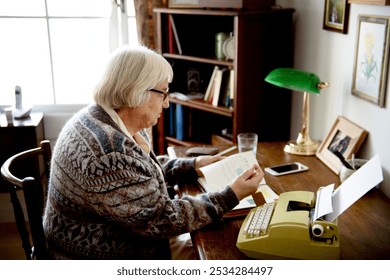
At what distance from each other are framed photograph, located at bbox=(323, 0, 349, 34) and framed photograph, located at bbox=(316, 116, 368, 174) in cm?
37

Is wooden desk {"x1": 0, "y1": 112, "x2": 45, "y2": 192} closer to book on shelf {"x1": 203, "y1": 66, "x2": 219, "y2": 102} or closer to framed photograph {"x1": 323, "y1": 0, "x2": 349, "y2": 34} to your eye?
book on shelf {"x1": 203, "y1": 66, "x2": 219, "y2": 102}

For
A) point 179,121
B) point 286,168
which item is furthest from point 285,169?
point 179,121

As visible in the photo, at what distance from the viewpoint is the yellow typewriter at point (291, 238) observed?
111 centimetres

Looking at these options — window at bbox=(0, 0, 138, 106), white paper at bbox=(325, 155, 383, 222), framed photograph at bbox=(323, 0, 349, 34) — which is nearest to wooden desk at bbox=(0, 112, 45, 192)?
window at bbox=(0, 0, 138, 106)

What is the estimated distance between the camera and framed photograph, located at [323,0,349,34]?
5.92ft

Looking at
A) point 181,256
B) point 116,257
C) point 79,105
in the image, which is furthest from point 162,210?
point 79,105

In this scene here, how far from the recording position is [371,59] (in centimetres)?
162

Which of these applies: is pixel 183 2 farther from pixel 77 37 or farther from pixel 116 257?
pixel 116 257

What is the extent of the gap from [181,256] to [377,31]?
1.00 meters

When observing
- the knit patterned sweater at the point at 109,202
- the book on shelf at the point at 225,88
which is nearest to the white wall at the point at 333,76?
the book on shelf at the point at 225,88

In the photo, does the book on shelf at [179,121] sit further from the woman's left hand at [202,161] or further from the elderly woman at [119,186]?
the elderly woman at [119,186]

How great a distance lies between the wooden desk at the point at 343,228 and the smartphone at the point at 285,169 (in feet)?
0.08

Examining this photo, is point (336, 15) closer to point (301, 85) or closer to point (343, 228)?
point (301, 85)

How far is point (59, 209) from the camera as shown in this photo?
1303mm
